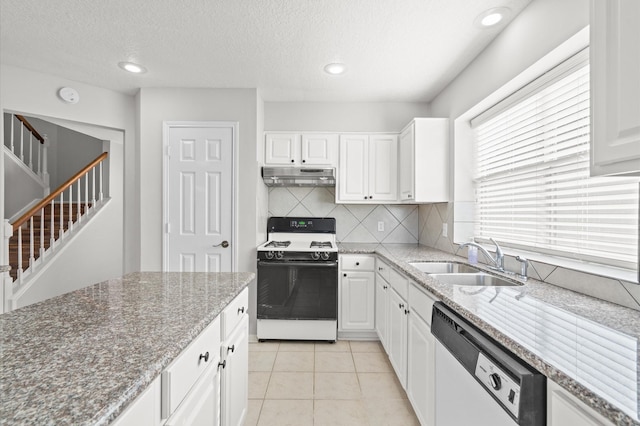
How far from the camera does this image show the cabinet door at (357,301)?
2.94 metres

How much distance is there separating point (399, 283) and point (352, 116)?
1915 millimetres

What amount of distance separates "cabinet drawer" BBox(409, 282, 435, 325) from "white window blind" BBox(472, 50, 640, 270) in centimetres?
79

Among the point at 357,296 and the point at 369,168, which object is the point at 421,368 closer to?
the point at 357,296

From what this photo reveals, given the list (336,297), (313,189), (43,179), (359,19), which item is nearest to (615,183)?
(359,19)

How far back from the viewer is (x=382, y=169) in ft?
10.5

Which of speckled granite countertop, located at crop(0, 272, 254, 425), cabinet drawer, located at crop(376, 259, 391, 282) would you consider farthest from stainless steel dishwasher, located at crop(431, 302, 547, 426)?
cabinet drawer, located at crop(376, 259, 391, 282)

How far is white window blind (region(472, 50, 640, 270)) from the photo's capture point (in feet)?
4.50

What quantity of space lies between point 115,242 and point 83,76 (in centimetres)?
233

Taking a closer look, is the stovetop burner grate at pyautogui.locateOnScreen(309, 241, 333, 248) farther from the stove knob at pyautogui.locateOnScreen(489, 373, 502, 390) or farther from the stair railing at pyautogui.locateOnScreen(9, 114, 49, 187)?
the stair railing at pyautogui.locateOnScreen(9, 114, 49, 187)

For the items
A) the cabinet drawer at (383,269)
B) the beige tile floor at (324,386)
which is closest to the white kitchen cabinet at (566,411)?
the beige tile floor at (324,386)

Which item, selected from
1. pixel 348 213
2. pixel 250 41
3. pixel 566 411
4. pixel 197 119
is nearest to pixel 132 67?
pixel 197 119

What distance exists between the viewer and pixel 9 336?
0.87 m

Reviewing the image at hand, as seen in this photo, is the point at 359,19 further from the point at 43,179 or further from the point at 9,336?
the point at 43,179

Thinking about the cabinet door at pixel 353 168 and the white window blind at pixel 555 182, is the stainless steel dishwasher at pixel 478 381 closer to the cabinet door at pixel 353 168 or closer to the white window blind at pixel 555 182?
Result: the white window blind at pixel 555 182
